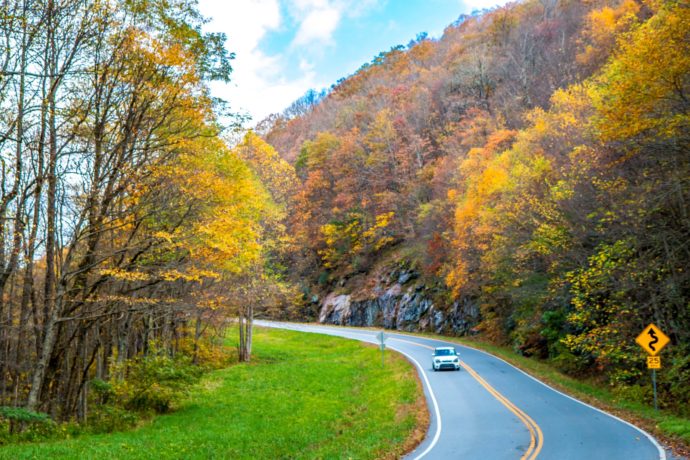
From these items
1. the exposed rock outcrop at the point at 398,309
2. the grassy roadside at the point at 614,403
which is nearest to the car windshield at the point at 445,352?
the grassy roadside at the point at 614,403

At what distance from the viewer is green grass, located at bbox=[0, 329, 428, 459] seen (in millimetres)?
13818

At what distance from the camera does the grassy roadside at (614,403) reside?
1373 cm

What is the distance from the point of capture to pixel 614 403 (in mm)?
19438

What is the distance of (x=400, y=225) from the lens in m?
61.6

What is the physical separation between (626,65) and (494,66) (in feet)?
193

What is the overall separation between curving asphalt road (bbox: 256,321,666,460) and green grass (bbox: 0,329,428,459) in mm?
962

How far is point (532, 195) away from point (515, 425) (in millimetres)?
15932

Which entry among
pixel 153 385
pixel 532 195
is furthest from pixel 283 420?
pixel 532 195

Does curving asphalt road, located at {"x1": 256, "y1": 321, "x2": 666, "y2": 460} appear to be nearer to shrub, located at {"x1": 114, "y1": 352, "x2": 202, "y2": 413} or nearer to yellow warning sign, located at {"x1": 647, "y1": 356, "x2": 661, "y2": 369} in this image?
→ yellow warning sign, located at {"x1": 647, "y1": 356, "x2": 661, "y2": 369}

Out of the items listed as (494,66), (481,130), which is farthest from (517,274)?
(494,66)

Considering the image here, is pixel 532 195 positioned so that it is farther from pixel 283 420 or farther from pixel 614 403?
pixel 283 420

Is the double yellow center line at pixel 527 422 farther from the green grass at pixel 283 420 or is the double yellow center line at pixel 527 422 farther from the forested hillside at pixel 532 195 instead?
the forested hillside at pixel 532 195

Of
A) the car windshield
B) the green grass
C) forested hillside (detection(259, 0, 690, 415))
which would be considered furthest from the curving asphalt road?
forested hillside (detection(259, 0, 690, 415))

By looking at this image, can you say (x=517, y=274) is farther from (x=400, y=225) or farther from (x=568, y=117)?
(x=400, y=225)
